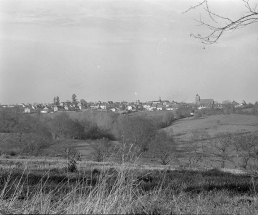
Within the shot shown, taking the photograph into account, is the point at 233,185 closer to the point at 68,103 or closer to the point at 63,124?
the point at 63,124

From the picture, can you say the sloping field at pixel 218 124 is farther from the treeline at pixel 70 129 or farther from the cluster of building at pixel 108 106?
the cluster of building at pixel 108 106

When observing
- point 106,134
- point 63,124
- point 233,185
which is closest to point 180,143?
point 106,134

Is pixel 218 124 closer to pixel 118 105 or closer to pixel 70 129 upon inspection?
pixel 70 129

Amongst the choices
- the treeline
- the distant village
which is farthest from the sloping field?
the distant village

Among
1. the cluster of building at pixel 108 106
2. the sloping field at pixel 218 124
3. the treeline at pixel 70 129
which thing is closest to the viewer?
the treeline at pixel 70 129

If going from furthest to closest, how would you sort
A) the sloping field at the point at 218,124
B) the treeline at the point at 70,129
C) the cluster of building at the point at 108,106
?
the cluster of building at the point at 108,106
the sloping field at the point at 218,124
the treeline at the point at 70,129

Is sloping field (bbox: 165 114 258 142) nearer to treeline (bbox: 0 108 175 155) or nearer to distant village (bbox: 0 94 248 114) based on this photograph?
treeline (bbox: 0 108 175 155)

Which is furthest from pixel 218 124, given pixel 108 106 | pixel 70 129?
pixel 108 106

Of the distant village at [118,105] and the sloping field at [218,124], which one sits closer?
the sloping field at [218,124]

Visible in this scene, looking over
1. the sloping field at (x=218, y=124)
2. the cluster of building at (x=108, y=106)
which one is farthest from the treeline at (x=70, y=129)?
the cluster of building at (x=108, y=106)
